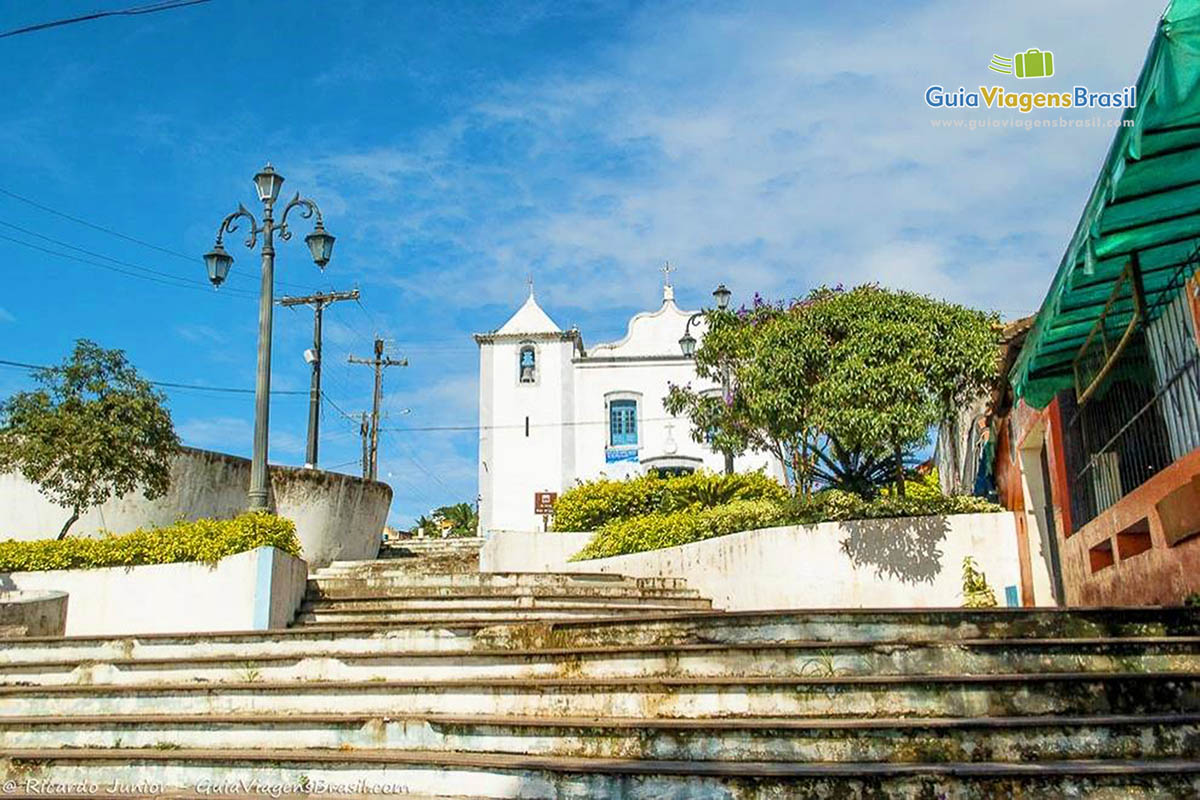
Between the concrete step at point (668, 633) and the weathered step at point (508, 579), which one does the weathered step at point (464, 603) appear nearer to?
the weathered step at point (508, 579)

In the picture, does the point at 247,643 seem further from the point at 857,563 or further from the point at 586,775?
the point at 857,563

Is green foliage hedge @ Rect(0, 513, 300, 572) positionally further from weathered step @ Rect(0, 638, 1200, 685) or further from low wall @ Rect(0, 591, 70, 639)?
weathered step @ Rect(0, 638, 1200, 685)

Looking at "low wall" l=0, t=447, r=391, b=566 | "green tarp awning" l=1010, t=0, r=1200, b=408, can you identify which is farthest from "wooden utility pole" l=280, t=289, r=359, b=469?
"green tarp awning" l=1010, t=0, r=1200, b=408

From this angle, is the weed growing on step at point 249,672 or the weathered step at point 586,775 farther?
the weed growing on step at point 249,672

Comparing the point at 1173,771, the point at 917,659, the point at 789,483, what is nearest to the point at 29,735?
the point at 917,659

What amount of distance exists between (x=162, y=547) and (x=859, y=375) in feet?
27.5

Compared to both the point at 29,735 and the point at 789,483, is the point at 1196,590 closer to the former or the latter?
the point at 29,735

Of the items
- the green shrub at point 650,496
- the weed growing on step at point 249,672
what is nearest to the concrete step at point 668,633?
the weed growing on step at point 249,672

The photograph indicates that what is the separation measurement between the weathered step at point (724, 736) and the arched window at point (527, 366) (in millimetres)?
29568

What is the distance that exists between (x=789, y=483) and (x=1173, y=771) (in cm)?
1659

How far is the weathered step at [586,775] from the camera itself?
392 cm

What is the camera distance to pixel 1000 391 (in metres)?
11.7

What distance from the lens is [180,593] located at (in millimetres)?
10078

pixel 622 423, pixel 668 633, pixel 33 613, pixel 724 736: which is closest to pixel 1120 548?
pixel 668 633
